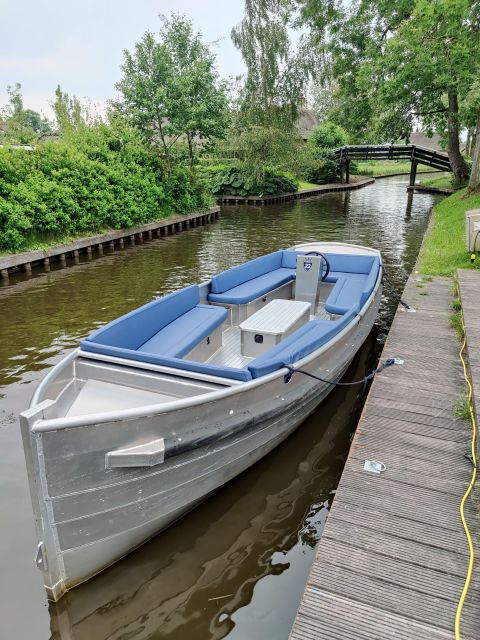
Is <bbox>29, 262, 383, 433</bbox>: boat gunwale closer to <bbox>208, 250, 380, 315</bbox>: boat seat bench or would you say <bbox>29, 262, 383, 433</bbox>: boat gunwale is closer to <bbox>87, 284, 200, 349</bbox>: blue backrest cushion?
<bbox>87, 284, 200, 349</bbox>: blue backrest cushion

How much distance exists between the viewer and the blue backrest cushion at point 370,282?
285 inches

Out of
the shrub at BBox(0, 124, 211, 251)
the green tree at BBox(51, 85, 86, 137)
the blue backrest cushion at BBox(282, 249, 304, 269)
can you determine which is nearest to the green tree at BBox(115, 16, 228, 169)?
the shrub at BBox(0, 124, 211, 251)

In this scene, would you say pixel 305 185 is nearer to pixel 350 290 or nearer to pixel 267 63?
pixel 267 63

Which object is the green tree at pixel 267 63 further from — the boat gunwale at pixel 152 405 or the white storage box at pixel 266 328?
the boat gunwale at pixel 152 405

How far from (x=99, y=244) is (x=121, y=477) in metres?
13.9

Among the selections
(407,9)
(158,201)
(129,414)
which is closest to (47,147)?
(158,201)

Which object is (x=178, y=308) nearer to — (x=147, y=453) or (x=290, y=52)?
(x=147, y=453)

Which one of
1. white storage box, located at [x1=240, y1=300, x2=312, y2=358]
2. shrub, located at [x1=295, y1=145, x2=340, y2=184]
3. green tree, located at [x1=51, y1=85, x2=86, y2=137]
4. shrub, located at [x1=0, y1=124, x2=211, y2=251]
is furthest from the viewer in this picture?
shrub, located at [x1=295, y1=145, x2=340, y2=184]

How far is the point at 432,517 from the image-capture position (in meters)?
3.79

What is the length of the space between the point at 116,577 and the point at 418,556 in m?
2.48

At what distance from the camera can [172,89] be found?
19.8 meters

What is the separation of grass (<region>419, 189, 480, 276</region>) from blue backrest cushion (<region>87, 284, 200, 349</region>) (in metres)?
6.79

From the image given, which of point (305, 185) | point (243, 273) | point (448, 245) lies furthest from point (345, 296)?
point (305, 185)

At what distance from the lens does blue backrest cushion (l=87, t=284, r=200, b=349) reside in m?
5.29
